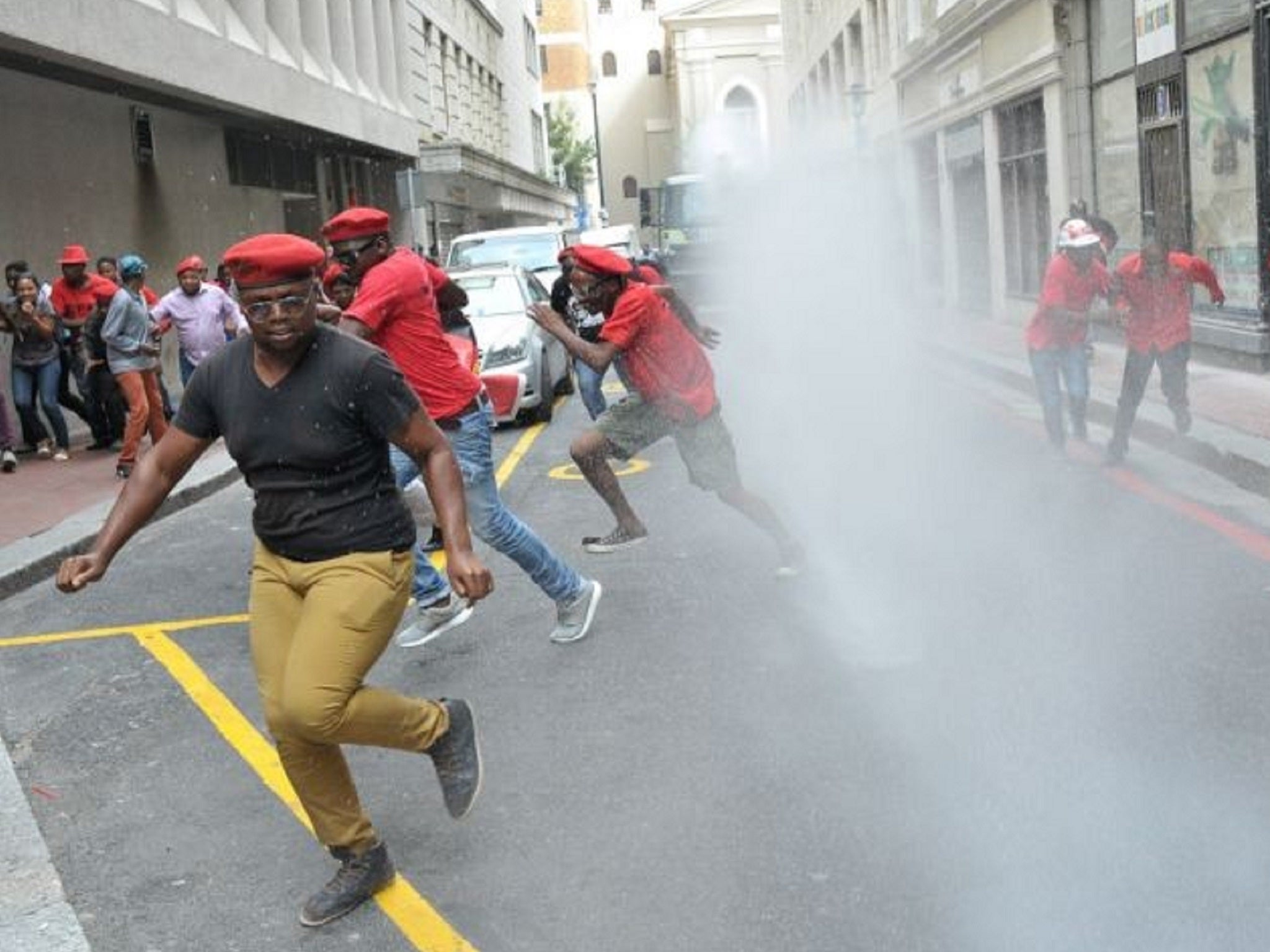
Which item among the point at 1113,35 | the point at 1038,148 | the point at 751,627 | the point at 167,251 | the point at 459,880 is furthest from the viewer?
the point at 1038,148

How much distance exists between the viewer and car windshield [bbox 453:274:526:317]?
14961 mm

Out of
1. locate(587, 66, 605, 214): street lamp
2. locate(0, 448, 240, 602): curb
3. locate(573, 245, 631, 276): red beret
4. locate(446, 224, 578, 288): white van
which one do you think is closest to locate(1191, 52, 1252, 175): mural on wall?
locate(573, 245, 631, 276): red beret

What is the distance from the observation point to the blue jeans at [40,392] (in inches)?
514

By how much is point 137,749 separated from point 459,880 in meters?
1.80

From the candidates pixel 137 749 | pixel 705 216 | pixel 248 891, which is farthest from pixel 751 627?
pixel 705 216

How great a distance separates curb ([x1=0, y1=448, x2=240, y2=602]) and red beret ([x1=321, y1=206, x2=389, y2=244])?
1970mm

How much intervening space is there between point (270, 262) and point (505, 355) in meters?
10.8

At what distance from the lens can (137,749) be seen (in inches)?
209

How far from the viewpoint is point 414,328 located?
6.06 m

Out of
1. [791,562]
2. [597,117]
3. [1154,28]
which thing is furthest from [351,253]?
[597,117]

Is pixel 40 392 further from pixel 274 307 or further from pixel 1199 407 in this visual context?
pixel 274 307

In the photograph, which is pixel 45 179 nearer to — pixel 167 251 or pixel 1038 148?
pixel 167 251

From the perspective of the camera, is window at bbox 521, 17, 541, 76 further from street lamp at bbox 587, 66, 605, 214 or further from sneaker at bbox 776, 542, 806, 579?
sneaker at bbox 776, 542, 806, 579

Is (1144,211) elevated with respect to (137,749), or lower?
elevated
